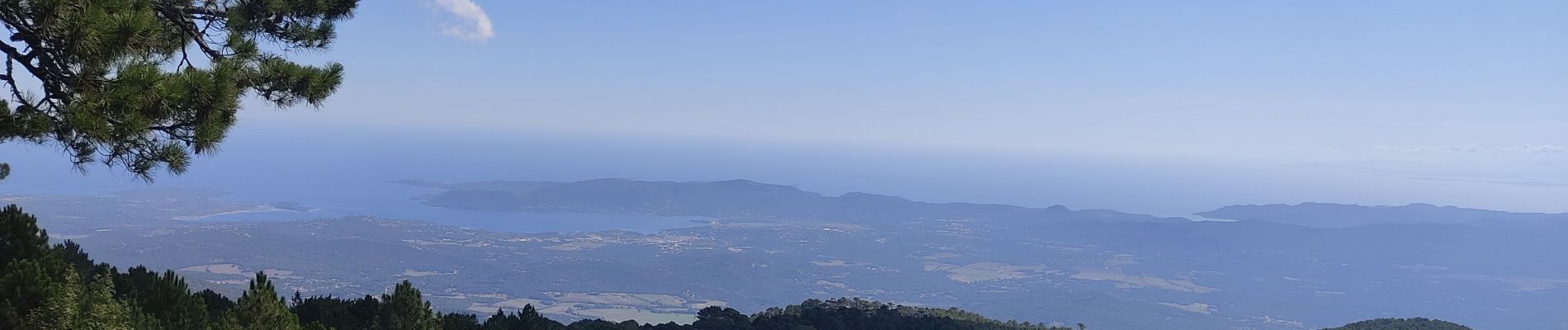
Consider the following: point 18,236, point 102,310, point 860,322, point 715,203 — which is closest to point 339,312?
point 18,236

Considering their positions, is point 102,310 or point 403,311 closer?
point 102,310

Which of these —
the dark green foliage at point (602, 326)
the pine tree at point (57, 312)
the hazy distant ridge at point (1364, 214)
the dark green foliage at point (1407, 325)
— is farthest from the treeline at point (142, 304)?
the hazy distant ridge at point (1364, 214)

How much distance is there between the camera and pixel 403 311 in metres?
7.94

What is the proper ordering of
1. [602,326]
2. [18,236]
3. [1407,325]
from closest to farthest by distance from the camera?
1. [18,236]
2. [602,326]
3. [1407,325]

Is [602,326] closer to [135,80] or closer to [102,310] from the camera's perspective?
[102,310]

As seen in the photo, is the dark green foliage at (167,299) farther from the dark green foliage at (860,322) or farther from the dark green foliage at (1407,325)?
the dark green foliage at (1407,325)

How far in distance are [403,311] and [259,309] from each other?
237 centimetres

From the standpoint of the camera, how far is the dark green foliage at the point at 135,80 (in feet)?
11.0

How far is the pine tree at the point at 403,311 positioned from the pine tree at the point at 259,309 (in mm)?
2171

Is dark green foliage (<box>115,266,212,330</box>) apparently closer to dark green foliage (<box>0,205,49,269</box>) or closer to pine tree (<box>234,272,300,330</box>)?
pine tree (<box>234,272,300,330</box>)

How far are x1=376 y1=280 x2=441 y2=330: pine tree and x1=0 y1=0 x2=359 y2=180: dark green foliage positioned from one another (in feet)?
11.7

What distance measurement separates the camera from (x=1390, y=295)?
67125 mm

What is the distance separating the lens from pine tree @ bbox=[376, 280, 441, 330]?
26.0 ft

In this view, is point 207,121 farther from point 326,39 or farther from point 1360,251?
point 1360,251
